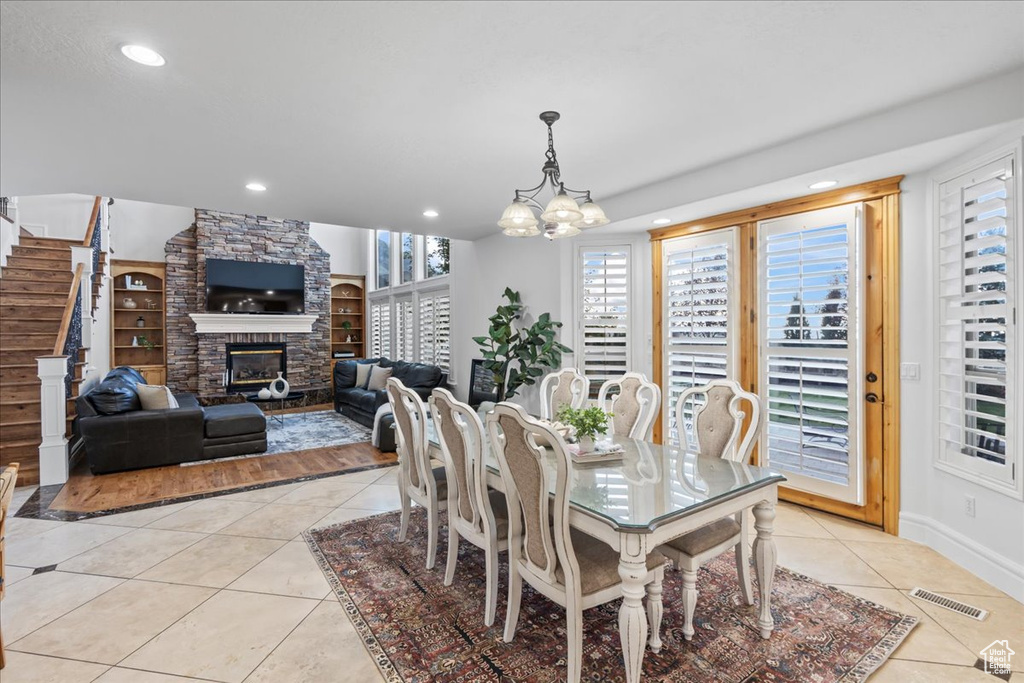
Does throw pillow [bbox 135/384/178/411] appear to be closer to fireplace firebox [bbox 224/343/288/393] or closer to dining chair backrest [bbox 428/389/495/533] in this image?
fireplace firebox [bbox 224/343/288/393]

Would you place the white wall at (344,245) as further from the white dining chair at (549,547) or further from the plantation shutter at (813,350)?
the white dining chair at (549,547)

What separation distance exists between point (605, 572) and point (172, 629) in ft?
6.56

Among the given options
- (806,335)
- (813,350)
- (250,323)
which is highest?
(250,323)

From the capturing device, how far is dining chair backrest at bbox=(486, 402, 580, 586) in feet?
5.80

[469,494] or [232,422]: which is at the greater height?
[469,494]

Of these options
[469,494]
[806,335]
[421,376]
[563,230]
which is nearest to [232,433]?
[421,376]

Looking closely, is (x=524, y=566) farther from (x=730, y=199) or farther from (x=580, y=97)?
(x=730, y=199)

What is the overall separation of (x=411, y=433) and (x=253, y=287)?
7.20 meters

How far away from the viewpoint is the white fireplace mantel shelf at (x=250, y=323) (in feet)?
27.6

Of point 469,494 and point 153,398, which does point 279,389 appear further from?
point 469,494

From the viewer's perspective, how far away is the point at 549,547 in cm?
187

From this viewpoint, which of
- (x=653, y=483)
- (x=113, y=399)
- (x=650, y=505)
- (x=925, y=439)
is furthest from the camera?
(x=113, y=399)

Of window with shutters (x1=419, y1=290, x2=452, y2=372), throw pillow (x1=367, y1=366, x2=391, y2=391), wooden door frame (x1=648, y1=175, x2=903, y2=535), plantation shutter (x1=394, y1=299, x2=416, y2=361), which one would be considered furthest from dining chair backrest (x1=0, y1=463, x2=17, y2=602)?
plantation shutter (x1=394, y1=299, x2=416, y2=361)

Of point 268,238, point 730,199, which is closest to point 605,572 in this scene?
point 730,199
